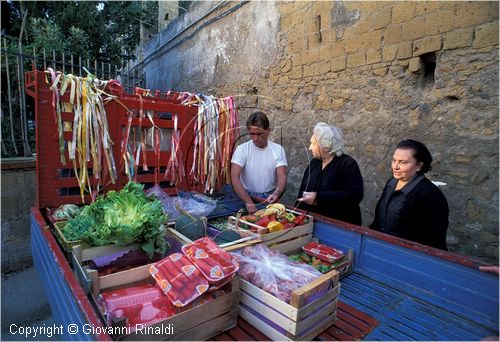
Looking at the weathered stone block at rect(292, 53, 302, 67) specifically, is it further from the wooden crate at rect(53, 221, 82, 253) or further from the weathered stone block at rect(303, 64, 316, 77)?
the wooden crate at rect(53, 221, 82, 253)

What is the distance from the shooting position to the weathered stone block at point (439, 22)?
3.00 metres

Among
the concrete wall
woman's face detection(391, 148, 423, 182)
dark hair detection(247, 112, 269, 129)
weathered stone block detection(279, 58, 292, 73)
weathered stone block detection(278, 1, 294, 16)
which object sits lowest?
the concrete wall

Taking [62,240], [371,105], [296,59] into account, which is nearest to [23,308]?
[62,240]

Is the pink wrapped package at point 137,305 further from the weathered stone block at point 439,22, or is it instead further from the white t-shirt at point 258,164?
the weathered stone block at point 439,22

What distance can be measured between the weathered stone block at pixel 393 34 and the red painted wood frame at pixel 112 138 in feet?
7.59

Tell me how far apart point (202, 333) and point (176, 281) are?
0.25 metres

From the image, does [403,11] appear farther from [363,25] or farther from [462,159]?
[462,159]

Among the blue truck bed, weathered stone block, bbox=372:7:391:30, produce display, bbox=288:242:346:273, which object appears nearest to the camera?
the blue truck bed

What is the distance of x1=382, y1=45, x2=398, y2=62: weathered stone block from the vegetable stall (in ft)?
7.11

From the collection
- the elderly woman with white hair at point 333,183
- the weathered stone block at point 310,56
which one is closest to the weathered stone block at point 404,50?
the weathered stone block at point 310,56

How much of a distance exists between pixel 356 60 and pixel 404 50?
0.59 m

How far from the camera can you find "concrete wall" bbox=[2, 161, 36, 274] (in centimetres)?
371

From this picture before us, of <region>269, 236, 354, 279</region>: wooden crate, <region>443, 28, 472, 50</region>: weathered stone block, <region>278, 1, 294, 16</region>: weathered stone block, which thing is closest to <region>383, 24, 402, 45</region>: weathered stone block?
<region>443, 28, 472, 50</region>: weathered stone block

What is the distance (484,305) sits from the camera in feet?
5.03
